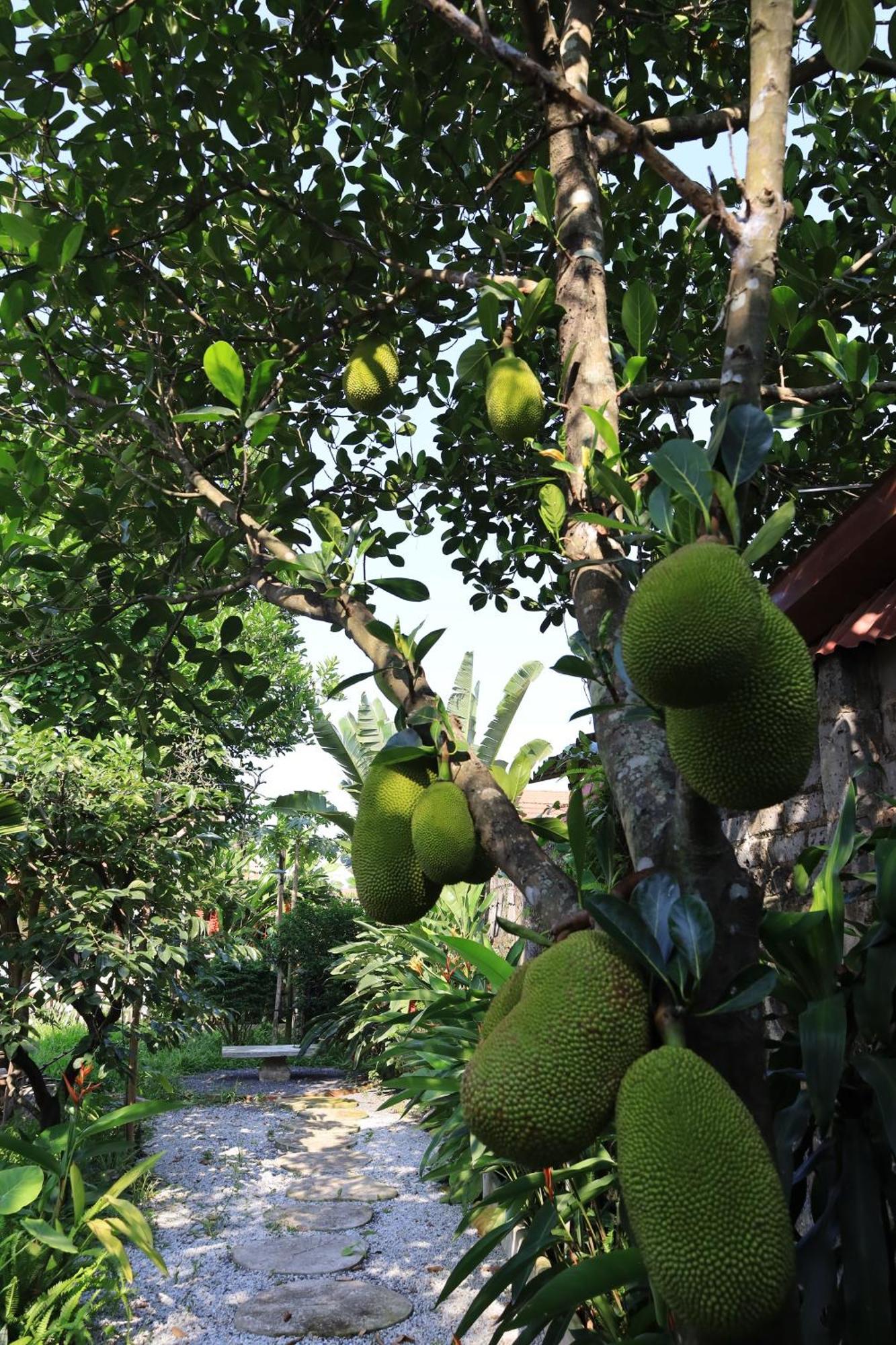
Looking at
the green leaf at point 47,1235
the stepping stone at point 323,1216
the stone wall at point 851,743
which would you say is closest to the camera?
the green leaf at point 47,1235

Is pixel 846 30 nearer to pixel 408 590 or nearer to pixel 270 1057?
pixel 408 590

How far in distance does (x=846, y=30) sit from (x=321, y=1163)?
5.25 meters

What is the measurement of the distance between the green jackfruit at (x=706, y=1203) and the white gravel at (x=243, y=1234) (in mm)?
2519

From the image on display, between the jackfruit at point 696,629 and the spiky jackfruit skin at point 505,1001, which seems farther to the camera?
the spiky jackfruit skin at point 505,1001

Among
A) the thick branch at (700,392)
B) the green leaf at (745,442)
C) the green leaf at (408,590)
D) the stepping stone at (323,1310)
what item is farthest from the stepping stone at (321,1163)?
the green leaf at (745,442)

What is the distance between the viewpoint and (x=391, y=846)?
108cm

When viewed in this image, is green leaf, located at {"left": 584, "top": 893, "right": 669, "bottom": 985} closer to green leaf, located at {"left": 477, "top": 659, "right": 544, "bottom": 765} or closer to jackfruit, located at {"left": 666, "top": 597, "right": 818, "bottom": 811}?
jackfruit, located at {"left": 666, "top": 597, "right": 818, "bottom": 811}

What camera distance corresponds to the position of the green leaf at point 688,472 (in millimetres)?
698

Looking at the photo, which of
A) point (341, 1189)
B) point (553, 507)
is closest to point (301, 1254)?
point (341, 1189)

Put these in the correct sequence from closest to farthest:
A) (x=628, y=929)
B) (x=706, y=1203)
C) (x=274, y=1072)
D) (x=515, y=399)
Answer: (x=706, y=1203) < (x=628, y=929) < (x=515, y=399) < (x=274, y=1072)

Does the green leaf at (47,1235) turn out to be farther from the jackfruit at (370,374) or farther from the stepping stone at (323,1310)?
the jackfruit at (370,374)

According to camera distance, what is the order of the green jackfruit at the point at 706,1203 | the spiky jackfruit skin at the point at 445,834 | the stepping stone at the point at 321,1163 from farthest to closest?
the stepping stone at the point at 321,1163, the spiky jackfruit skin at the point at 445,834, the green jackfruit at the point at 706,1203

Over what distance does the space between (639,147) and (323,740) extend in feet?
4.02

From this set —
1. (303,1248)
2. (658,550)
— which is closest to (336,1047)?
(303,1248)
